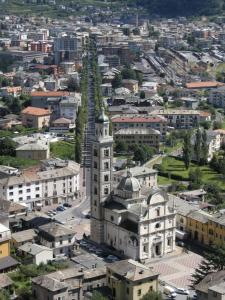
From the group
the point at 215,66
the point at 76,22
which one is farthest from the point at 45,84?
the point at 76,22

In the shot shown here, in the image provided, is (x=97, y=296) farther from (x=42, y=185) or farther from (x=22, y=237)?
(x=42, y=185)

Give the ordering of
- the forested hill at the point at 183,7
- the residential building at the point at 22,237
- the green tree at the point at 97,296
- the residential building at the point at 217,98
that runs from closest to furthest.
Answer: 1. the green tree at the point at 97,296
2. the residential building at the point at 22,237
3. the residential building at the point at 217,98
4. the forested hill at the point at 183,7

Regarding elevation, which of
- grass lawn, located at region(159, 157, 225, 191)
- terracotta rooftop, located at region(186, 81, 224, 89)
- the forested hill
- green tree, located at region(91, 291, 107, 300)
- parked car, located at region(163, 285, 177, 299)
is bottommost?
Result: grass lawn, located at region(159, 157, 225, 191)

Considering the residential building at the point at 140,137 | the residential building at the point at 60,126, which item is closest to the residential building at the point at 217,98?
the residential building at the point at 60,126

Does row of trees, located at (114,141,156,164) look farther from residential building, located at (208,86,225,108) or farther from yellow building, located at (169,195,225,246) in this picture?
residential building, located at (208,86,225,108)

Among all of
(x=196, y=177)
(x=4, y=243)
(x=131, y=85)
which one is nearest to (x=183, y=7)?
(x=131, y=85)

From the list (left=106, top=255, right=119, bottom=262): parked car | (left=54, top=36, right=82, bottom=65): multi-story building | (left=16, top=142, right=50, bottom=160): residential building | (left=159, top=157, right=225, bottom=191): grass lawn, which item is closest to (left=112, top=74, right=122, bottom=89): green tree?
(left=54, top=36, right=82, bottom=65): multi-story building

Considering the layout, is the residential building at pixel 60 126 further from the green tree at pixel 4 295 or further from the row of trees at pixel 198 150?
the green tree at pixel 4 295
